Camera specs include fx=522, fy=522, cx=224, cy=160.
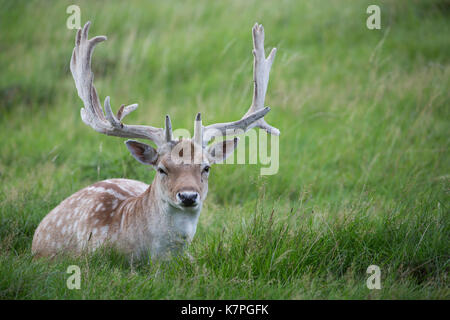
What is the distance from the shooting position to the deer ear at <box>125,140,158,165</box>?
417cm

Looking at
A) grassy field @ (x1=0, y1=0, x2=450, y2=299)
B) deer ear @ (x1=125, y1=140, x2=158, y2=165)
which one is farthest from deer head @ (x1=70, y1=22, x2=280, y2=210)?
grassy field @ (x1=0, y1=0, x2=450, y2=299)

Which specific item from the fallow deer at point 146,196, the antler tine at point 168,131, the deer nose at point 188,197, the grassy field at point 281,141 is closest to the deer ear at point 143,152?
the fallow deer at point 146,196

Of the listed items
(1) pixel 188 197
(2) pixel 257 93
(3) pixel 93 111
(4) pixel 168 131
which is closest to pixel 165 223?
(1) pixel 188 197

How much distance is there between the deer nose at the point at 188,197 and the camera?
3.74 m

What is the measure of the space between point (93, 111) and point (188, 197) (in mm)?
1301

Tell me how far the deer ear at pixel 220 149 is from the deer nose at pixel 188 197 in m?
0.60

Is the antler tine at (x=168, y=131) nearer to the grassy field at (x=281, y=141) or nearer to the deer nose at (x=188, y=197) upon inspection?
the deer nose at (x=188, y=197)

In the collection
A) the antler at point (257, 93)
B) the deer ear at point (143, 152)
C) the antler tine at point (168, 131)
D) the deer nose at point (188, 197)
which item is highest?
the antler at point (257, 93)

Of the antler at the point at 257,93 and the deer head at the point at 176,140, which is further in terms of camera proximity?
the antler at the point at 257,93

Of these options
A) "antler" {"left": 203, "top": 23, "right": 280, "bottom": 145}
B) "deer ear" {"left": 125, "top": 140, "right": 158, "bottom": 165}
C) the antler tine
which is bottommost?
"deer ear" {"left": 125, "top": 140, "right": 158, "bottom": 165}

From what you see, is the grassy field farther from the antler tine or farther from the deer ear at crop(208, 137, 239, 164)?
the antler tine

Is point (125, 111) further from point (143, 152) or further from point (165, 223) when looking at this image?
point (165, 223)

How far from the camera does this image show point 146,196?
4.32 metres
